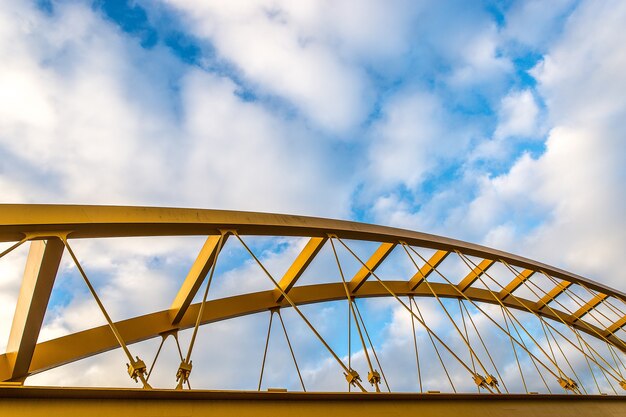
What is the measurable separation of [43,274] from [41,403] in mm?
4004

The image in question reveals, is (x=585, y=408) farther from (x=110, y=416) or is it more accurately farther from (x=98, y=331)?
(x=98, y=331)

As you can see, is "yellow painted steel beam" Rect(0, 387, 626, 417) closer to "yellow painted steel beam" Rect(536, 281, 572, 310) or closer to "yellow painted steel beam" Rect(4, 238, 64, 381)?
"yellow painted steel beam" Rect(4, 238, 64, 381)

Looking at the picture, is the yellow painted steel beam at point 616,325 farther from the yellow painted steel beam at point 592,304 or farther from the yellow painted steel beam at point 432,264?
the yellow painted steel beam at point 432,264

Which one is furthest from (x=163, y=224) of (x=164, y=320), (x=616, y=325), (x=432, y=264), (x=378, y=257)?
(x=616, y=325)

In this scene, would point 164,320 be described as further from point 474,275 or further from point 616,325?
point 616,325

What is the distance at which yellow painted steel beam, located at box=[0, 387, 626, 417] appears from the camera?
13.2 feet

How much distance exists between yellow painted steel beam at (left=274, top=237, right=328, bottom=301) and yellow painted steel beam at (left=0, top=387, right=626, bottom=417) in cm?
660

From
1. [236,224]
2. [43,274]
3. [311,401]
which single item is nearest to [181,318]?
[236,224]

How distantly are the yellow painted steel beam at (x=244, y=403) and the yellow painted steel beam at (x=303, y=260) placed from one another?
660cm

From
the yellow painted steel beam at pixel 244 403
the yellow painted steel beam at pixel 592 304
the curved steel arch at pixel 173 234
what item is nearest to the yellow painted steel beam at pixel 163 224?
the curved steel arch at pixel 173 234

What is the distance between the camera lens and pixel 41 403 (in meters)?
4.00

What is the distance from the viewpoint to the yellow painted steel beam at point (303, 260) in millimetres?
12812

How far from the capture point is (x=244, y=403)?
4.85 m

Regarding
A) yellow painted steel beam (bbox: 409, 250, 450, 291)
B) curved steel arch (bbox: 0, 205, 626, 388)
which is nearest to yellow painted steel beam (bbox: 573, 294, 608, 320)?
curved steel arch (bbox: 0, 205, 626, 388)
